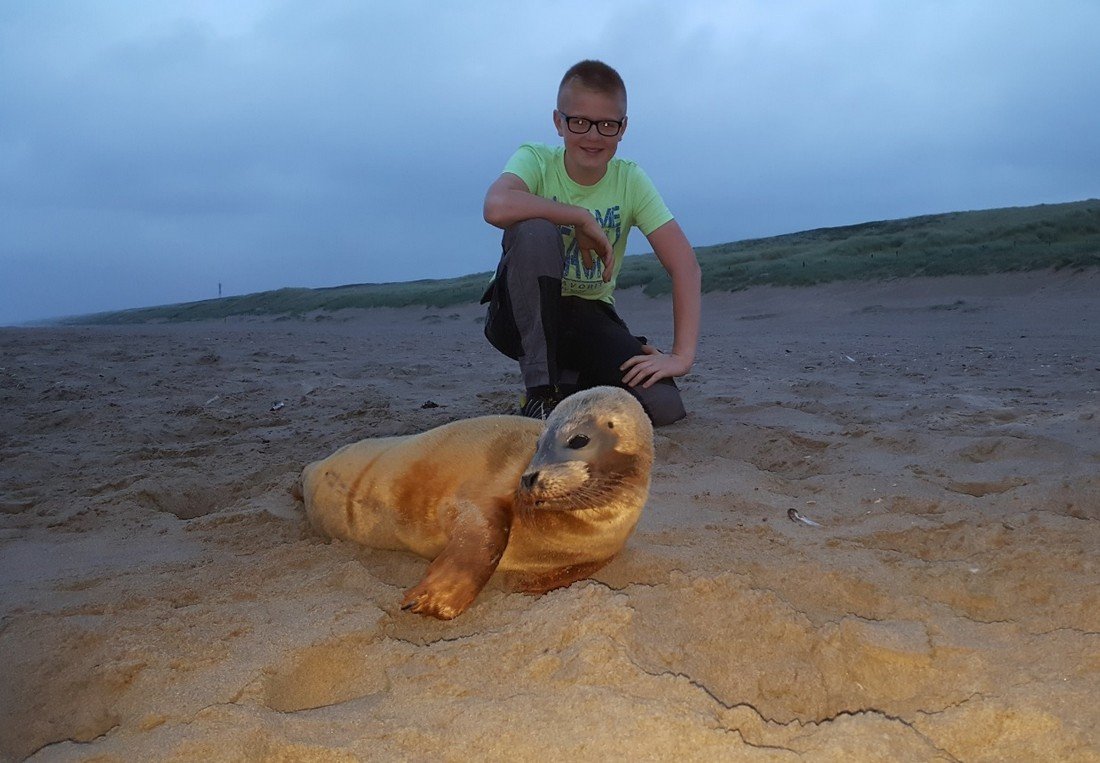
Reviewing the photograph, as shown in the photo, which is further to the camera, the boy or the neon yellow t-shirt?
the neon yellow t-shirt

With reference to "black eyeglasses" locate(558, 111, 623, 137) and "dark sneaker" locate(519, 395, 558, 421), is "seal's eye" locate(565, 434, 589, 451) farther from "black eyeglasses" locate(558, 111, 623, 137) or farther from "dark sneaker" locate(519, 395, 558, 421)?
"black eyeglasses" locate(558, 111, 623, 137)

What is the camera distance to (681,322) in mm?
4129

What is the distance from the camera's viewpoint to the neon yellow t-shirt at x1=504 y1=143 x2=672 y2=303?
14.1 ft

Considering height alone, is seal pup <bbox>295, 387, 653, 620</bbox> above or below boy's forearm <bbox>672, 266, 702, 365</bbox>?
below

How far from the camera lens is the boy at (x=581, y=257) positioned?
→ 391 centimetres

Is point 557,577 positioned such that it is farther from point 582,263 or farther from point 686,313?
point 582,263

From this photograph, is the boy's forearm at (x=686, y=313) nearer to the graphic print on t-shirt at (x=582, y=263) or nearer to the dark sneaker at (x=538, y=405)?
the graphic print on t-shirt at (x=582, y=263)

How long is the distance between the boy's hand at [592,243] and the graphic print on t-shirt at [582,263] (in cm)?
8

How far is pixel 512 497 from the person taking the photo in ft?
7.38

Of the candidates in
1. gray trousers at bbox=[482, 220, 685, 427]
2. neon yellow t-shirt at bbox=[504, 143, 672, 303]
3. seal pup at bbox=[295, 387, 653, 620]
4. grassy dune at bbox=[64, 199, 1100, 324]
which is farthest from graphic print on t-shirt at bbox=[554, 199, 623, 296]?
grassy dune at bbox=[64, 199, 1100, 324]

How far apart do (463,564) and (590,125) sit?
2481 millimetres

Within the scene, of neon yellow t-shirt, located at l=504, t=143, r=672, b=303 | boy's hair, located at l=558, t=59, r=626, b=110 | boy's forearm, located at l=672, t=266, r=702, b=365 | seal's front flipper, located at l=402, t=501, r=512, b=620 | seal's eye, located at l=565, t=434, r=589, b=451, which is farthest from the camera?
neon yellow t-shirt, located at l=504, t=143, r=672, b=303

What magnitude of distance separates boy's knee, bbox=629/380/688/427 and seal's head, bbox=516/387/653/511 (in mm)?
1843

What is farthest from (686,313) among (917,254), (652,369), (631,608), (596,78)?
(917,254)
